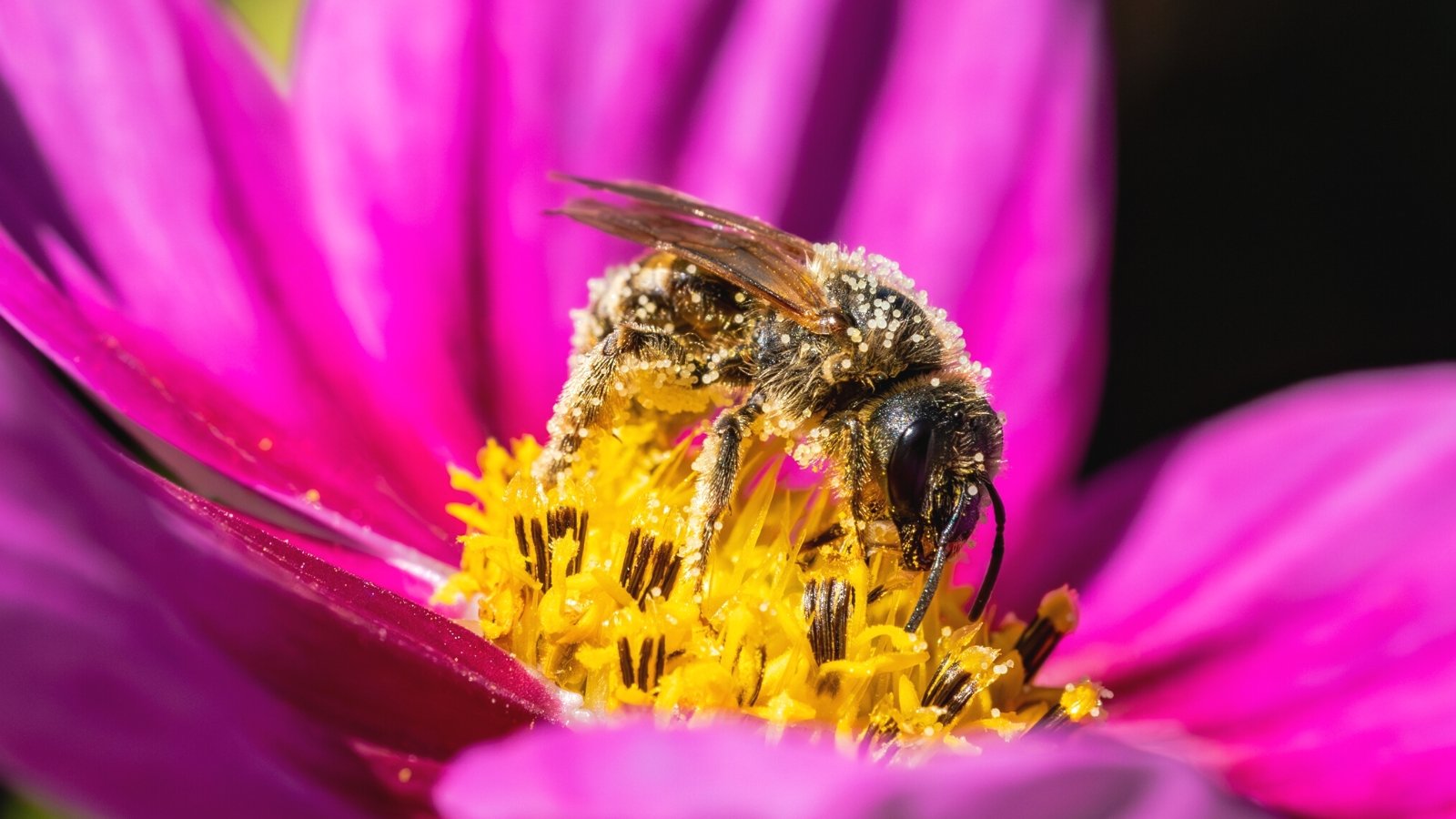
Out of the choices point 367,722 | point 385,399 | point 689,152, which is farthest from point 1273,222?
point 367,722

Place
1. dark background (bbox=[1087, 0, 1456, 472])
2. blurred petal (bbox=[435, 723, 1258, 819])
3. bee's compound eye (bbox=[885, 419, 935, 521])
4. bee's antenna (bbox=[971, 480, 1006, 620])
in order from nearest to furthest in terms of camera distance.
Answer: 1. blurred petal (bbox=[435, 723, 1258, 819])
2. bee's compound eye (bbox=[885, 419, 935, 521])
3. bee's antenna (bbox=[971, 480, 1006, 620])
4. dark background (bbox=[1087, 0, 1456, 472])

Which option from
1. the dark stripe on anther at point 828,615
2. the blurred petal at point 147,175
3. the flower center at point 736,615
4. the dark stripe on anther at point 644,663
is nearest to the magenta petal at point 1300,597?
the flower center at point 736,615

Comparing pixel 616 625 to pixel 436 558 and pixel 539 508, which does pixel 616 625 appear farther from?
pixel 436 558

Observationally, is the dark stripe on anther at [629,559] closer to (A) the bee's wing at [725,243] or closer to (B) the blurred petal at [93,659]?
→ (A) the bee's wing at [725,243]

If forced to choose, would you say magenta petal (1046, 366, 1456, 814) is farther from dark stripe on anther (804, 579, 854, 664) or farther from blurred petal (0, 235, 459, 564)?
blurred petal (0, 235, 459, 564)

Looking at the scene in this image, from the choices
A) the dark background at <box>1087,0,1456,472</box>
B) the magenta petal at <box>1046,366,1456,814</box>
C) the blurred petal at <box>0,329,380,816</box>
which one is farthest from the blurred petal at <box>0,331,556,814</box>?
the dark background at <box>1087,0,1456,472</box>

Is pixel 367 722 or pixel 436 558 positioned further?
pixel 436 558
